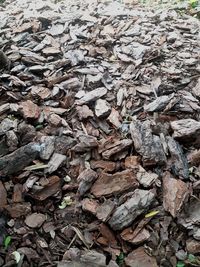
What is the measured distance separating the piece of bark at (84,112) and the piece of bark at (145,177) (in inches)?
26.4

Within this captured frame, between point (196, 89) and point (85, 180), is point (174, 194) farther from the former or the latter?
point (196, 89)

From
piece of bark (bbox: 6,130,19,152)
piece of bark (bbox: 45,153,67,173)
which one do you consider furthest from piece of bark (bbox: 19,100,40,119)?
piece of bark (bbox: 45,153,67,173)

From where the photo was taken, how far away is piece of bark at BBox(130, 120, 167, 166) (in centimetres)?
254

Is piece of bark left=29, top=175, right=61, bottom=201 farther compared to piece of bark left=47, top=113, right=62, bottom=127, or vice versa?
piece of bark left=47, top=113, right=62, bottom=127

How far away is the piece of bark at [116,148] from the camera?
2.59 meters

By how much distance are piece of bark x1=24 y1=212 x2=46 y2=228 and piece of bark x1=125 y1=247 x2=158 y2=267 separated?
2.04 feet

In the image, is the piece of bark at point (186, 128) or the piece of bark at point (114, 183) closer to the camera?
the piece of bark at point (114, 183)

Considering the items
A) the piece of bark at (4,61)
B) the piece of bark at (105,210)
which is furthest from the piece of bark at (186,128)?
the piece of bark at (4,61)

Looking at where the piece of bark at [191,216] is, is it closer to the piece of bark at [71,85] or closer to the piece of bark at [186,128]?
the piece of bark at [186,128]

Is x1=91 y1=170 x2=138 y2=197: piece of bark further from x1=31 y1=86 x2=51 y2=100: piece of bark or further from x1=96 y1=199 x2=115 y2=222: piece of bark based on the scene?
x1=31 y1=86 x2=51 y2=100: piece of bark

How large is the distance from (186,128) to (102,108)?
0.72 metres

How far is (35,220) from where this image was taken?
2.33 metres

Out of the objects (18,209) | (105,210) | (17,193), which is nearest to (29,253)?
(18,209)

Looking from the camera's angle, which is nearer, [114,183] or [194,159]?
[114,183]
